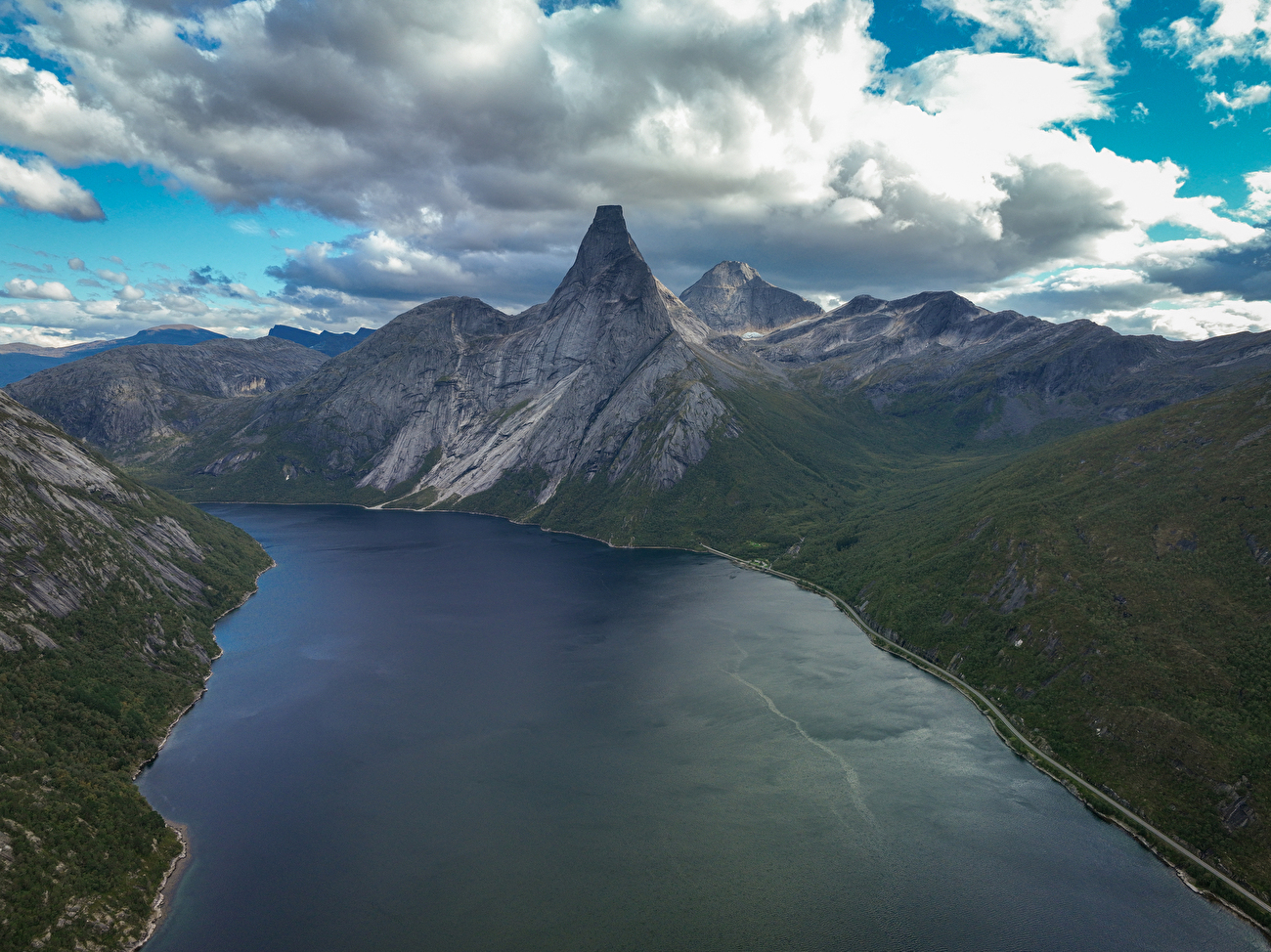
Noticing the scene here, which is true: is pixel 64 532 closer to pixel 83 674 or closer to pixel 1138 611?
pixel 83 674

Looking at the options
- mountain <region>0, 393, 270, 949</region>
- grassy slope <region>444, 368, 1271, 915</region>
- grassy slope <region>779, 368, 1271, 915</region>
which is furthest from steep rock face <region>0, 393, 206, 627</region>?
grassy slope <region>779, 368, 1271, 915</region>

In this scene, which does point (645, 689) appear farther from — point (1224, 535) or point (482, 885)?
point (1224, 535)

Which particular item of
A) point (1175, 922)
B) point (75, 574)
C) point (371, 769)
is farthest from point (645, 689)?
point (75, 574)

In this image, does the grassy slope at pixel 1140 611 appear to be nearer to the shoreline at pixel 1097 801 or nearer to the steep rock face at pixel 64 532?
the shoreline at pixel 1097 801

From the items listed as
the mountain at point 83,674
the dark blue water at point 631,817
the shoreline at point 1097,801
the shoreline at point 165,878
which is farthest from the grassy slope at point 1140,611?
the mountain at point 83,674

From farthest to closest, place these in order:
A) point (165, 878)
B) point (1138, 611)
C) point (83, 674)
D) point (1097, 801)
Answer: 1. point (1138, 611)
2. point (83, 674)
3. point (1097, 801)
4. point (165, 878)

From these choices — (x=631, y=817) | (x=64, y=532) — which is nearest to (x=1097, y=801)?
(x=631, y=817)

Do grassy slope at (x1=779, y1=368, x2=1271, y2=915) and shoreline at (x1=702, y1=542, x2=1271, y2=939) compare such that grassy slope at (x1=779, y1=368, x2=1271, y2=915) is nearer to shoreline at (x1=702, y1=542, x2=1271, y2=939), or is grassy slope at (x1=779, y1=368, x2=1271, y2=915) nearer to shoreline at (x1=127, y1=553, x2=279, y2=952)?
shoreline at (x1=702, y1=542, x2=1271, y2=939)
